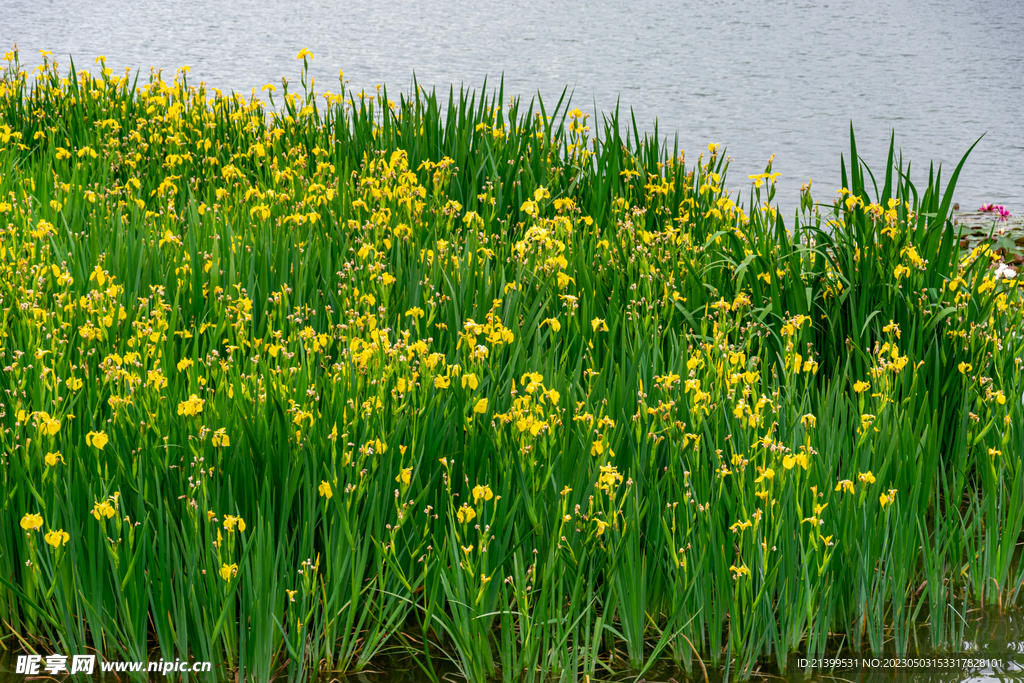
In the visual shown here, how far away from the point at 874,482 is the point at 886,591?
247 mm

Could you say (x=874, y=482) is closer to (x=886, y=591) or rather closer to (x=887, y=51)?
(x=886, y=591)

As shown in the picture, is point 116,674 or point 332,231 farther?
point 332,231

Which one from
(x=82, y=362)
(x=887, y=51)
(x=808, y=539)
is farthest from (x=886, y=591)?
(x=887, y=51)

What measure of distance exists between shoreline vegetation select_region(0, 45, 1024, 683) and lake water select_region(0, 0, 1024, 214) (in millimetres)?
2272

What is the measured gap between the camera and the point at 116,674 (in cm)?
219

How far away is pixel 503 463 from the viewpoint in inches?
93.7

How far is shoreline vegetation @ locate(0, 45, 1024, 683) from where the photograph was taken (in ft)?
7.14

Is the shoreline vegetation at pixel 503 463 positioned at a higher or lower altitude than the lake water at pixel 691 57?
lower

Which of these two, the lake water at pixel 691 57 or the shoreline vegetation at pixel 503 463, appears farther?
the lake water at pixel 691 57

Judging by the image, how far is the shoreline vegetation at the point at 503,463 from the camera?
218 cm

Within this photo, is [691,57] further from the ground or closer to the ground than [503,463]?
further from the ground

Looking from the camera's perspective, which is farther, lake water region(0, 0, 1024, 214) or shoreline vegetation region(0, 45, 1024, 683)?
lake water region(0, 0, 1024, 214)

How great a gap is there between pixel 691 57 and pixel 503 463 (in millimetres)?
9984

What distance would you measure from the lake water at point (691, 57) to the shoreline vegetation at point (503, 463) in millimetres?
2272
